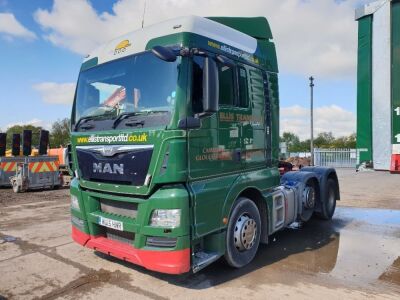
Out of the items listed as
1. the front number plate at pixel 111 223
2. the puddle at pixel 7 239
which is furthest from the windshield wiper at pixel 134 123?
the puddle at pixel 7 239

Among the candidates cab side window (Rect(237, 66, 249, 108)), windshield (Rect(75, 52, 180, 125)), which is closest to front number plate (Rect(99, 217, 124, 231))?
windshield (Rect(75, 52, 180, 125))

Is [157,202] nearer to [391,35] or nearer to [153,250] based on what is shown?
[153,250]

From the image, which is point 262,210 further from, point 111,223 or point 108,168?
point 108,168

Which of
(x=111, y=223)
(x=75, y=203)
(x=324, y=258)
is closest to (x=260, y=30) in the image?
(x=324, y=258)

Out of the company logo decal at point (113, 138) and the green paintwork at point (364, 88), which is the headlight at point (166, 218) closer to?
the company logo decal at point (113, 138)

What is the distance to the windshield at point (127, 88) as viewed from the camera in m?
4.05

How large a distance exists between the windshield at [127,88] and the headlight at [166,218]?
1072mm

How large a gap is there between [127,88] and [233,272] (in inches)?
106

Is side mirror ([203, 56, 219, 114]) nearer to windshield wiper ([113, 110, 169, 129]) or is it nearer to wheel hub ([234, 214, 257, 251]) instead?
windshield wiper ([113, 110, 169, 129])

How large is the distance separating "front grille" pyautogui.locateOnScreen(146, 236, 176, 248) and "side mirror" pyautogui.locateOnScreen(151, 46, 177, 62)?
1919 mm

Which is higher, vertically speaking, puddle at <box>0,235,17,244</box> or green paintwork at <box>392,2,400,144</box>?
green paintwork at <box>392,2,400,144</box>

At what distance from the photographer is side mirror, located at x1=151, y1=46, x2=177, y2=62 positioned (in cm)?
387

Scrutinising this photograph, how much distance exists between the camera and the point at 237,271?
187 inches

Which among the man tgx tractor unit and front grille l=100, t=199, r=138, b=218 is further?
front grille l=100, t=199, r=138, b=218
